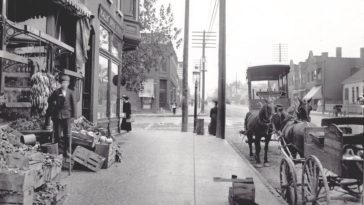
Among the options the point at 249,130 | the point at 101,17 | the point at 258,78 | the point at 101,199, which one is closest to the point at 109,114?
the point at 101,17

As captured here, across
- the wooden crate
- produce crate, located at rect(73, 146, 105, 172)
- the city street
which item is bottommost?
the city street

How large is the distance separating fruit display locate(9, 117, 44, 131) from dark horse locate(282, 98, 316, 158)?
210 inches

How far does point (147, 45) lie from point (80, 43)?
19804 mm

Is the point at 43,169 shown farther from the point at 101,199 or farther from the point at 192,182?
the point at 192,182

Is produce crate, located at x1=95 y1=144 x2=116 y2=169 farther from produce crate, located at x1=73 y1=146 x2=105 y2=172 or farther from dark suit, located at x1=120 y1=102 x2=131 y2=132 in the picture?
dark suit, located at x1=120 y1=102 x2=131 y2=132

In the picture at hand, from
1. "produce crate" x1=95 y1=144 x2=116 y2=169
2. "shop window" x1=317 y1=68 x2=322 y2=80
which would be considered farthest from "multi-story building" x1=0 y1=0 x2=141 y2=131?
"shop window" x1=317 y1=68 x2=322 y2=80

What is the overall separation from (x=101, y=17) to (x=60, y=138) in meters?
5.92

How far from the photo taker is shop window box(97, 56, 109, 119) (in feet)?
41.0

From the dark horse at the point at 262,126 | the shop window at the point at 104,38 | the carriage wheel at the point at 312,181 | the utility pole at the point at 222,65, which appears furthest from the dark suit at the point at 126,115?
the carriage wheel at the point at 312,181

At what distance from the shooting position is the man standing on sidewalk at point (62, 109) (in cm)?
709

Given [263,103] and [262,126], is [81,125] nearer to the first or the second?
[262,126]

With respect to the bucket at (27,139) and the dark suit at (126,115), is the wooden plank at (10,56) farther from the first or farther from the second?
the dark suit at (126,115)

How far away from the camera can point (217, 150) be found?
11.4 metres

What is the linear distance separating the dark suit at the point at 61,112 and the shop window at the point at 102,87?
195 inches
